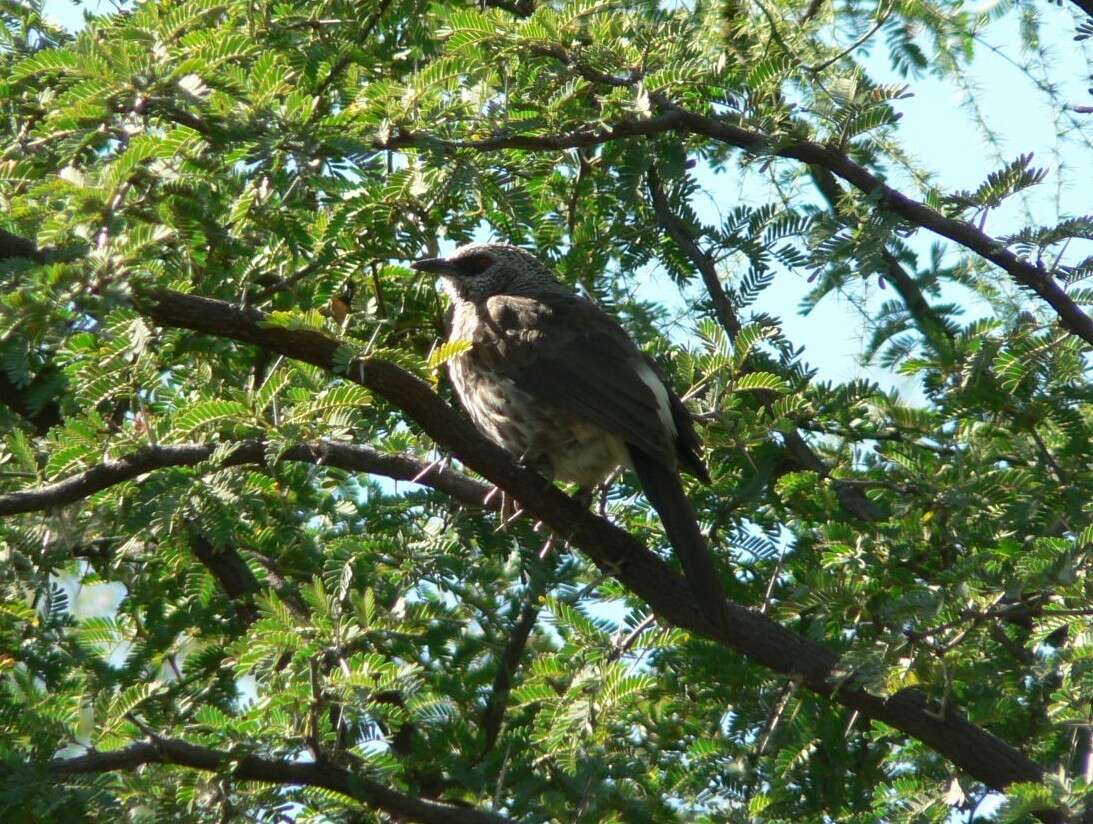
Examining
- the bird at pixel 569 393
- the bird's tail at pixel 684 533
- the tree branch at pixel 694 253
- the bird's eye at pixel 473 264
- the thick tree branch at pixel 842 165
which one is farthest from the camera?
the bird's eye at pixel 473 264

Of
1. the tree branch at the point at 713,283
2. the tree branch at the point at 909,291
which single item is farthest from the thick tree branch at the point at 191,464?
the tree branch at the point at 909,291

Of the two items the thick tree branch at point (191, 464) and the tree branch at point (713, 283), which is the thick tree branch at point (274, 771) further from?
the tree branch at point (713, 283)

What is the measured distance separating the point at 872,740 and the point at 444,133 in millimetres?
2720

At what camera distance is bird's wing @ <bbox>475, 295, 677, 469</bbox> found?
4.70 m

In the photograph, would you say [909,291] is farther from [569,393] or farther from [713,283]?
[569,393]

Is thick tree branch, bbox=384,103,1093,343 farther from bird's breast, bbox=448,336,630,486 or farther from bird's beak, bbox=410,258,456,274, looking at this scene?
bird's breast, bbox=448,336,630,486

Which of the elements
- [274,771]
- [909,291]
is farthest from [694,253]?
[274,771]

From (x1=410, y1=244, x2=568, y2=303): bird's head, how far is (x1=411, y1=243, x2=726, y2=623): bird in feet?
0.03

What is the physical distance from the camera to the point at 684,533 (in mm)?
4363

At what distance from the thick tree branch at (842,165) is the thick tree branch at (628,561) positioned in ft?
3.13

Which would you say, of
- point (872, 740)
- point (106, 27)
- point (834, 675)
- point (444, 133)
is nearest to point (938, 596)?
point (834, 675)

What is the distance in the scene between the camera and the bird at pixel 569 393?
15.3 feet

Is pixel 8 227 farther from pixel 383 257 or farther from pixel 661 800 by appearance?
pixel 661 800

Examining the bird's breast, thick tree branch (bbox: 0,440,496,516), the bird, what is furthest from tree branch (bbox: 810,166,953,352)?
thick tree branch (bbox: 0,440,496,516)
